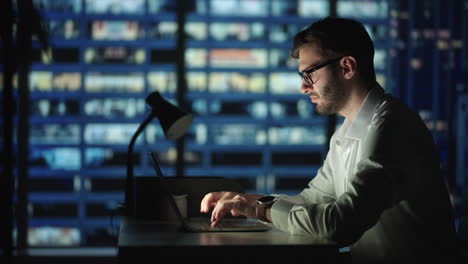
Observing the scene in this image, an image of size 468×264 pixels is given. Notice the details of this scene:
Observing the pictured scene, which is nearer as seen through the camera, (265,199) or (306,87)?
(265,199)

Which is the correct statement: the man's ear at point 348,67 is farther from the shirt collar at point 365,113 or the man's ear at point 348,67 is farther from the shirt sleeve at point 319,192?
the shirt sleeve at point 319,192

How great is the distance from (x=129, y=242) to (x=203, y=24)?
409 inches

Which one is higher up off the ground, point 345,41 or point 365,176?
point 345,41

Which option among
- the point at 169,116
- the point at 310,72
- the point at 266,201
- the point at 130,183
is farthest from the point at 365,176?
the point at 130,183

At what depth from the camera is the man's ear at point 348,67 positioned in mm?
1763

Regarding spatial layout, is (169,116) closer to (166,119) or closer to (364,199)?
(166,119)

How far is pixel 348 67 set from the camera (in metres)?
1.77

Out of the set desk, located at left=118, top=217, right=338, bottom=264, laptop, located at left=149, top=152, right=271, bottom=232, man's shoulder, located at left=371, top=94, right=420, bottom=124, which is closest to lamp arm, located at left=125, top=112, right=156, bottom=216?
laptop, located at left=149, top=152, right=271, bottom=232

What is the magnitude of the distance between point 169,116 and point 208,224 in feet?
2.07

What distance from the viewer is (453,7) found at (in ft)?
19.4

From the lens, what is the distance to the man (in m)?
1.49

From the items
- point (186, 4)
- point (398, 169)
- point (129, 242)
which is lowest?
point (129, 242)

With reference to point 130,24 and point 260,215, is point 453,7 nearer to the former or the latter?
point 130,24

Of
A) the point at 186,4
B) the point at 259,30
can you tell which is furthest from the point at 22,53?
the point at 259,30
